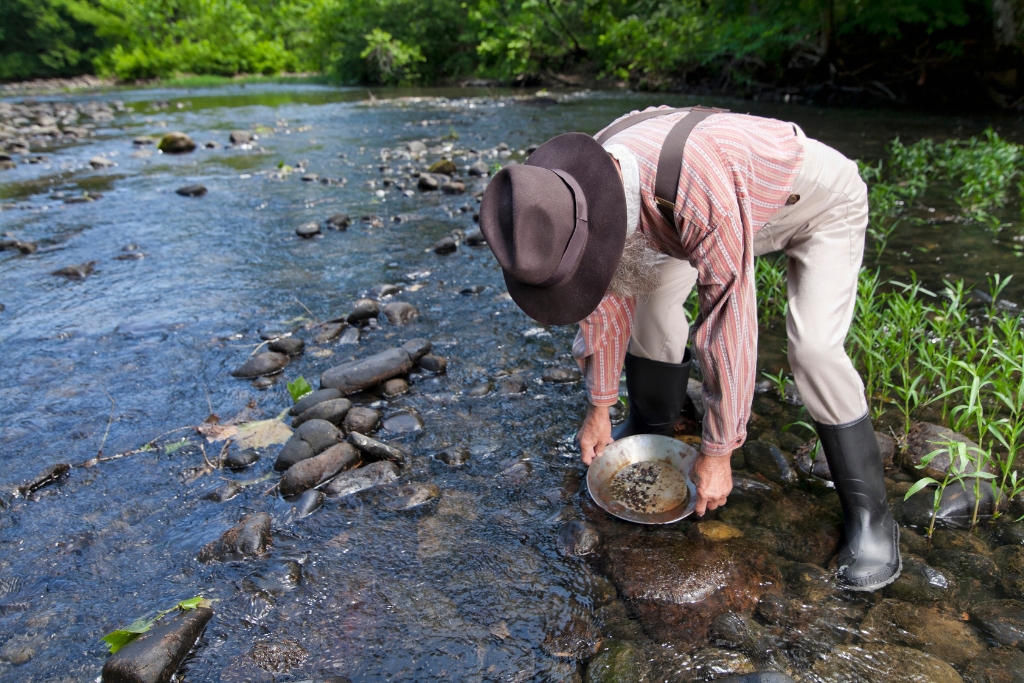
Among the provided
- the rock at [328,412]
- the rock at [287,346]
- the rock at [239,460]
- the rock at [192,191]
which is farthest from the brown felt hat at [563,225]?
the rock at [192,191]

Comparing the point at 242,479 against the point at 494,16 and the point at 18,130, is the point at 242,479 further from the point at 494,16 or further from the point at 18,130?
the point at 494,16

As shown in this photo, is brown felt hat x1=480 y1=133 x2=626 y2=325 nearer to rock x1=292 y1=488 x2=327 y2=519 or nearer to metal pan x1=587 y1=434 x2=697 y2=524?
metal pan x1=587 y1=434 x2=697 y2=524

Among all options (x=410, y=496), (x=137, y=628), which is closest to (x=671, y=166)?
(x=410, y=496)

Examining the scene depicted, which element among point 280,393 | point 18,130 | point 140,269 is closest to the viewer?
point 280,393

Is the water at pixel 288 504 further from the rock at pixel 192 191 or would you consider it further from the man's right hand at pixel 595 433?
the rock at pixel 192 191

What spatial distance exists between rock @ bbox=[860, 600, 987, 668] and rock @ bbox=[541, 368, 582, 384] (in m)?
1.78

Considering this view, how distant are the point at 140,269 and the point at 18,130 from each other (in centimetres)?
1110

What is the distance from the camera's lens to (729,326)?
5.91 ft

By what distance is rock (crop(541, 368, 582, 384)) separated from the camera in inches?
136

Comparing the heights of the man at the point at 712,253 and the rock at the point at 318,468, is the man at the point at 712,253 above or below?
above

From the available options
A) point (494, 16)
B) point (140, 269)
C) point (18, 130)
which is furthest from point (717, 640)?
point (494, 16)

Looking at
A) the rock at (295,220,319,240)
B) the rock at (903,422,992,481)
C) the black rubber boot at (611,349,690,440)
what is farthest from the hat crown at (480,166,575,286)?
the rock at (295,220,319,240)

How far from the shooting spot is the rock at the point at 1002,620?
193 cm

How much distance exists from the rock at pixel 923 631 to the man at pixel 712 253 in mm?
106
